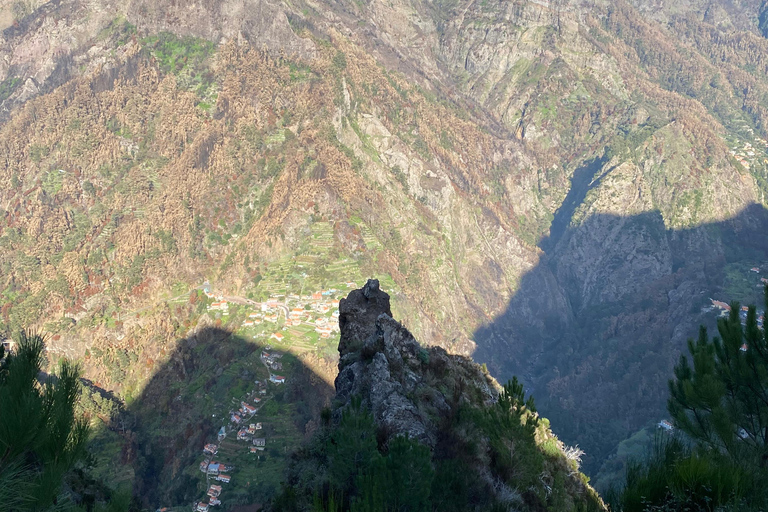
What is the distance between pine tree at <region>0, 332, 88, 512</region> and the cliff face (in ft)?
16.8

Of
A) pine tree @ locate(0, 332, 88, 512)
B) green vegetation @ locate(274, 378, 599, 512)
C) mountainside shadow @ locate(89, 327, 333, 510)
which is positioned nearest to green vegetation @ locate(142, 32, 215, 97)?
mountainside shadow @ locate(89, 327, 333, 510)

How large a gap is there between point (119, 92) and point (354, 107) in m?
45.9

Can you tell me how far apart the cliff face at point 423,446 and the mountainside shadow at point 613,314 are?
67.2 meters

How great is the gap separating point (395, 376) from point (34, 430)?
14469 millimetres

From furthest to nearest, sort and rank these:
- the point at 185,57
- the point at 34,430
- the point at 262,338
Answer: the point at 185,57 → the point at 262,338 → the point at 34,430

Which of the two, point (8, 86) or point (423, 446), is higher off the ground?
point (8, 86)

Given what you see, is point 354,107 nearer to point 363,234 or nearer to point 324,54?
point 324,54

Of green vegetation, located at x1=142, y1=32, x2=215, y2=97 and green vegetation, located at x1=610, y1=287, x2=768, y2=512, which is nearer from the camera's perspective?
green vegetation, located at x1=610, y1=287, x2=768, y2=512

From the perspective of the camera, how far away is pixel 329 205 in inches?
3600

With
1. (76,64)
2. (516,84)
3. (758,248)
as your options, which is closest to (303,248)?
(76,64)

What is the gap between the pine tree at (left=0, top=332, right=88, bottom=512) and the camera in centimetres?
919

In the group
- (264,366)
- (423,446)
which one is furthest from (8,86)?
(423,446)

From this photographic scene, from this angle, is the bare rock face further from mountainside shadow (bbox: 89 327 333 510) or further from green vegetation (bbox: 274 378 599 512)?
mountainside shadow (bbox: 89 327 333 510)

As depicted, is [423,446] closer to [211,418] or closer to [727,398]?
[727,398]
